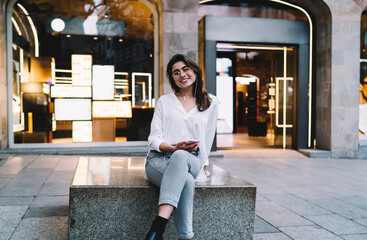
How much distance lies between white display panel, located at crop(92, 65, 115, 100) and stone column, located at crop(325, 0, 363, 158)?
5.35 meters

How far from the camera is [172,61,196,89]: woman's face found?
331 centimetres

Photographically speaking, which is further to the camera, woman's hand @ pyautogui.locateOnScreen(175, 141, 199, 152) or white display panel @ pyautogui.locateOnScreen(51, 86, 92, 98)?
white display panel @ pyautogui.locateOnScreen(51, 86, 92, 98)

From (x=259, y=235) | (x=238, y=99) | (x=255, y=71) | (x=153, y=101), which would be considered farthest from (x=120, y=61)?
(x=238, y=99)

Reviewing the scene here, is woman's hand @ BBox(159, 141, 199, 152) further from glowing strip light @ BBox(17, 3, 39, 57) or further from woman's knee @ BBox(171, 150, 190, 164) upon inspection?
glowing strip light @ BBox(17, 3, 39, 57)

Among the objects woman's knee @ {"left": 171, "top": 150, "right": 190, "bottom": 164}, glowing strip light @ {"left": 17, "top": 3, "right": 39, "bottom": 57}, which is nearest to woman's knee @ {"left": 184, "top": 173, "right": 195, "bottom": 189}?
woman's knee @ {"left": 171, "top": 150, "right": 190, "bottom": 164}

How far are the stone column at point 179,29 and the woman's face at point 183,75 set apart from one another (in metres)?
4.76

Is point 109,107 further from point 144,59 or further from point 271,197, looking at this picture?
point 271,197

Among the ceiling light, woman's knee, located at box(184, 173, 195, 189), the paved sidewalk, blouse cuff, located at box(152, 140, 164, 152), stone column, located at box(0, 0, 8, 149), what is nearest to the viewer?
woman's knee, located at box(184, 173, 195, 189)

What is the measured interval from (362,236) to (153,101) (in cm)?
603

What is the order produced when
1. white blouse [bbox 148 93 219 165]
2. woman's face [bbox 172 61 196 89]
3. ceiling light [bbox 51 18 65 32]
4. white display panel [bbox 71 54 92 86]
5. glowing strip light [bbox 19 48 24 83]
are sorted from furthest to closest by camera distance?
white display panel [bbox 71 54 92 86] < ceiling light [bbox 51 18 65 32] < glowing strip light [bbox 19 48 24 83] < woman's face [bbox 172 61 196 89] < white blouse [bbox 148 93 219 165]

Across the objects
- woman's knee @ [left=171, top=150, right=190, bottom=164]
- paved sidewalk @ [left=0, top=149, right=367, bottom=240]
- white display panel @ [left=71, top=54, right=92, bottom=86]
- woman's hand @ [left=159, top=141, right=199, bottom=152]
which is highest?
white display panel @ [left=71, top=54, right=92, bottom=86]

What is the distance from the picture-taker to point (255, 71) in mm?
14250

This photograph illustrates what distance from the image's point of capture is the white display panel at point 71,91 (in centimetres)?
841

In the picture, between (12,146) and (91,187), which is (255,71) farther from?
(91,187)
